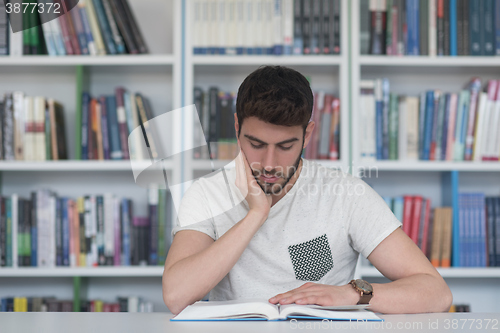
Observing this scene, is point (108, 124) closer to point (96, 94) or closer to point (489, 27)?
point (96, 94)

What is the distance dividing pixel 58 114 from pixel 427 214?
5.19 ft

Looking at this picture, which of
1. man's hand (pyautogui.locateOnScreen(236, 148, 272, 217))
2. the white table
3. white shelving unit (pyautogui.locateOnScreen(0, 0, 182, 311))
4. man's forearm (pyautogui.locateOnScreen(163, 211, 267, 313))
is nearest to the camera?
the white table

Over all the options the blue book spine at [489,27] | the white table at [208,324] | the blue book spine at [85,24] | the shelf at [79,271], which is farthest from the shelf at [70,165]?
the blue book spine at [489,27]

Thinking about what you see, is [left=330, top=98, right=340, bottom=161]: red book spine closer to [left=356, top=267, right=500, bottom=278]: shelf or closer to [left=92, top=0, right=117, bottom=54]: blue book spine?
[left=356, top=267, right=500, bottom=278]: shelf

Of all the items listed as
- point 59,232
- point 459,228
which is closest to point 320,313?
point 459,228

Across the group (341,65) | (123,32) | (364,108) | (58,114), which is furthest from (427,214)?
(58,114)

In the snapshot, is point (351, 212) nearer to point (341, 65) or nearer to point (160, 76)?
point (341, 65)

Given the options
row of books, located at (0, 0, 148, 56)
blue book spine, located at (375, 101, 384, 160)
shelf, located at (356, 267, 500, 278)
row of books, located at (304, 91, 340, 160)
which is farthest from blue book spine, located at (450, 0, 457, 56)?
row of books, located at (0, 0, 148, 56)

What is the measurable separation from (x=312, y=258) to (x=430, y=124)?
3.37ft

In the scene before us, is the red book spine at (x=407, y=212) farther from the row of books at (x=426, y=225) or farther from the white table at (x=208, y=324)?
the white table at (x=208, y=324)

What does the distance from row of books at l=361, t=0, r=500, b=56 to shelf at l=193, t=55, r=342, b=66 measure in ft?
0.53

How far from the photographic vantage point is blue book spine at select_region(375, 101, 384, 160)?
1.90 metres

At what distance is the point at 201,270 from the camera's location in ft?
3.27

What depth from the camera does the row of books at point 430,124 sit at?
1892 millimetres
